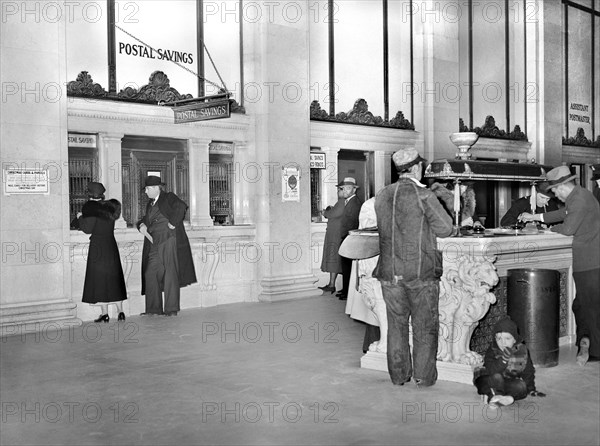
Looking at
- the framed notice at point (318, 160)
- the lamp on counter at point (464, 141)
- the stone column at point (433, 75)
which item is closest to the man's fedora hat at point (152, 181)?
the framed notice at point (318, 160)

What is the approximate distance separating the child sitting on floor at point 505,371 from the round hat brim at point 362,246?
1.31 m

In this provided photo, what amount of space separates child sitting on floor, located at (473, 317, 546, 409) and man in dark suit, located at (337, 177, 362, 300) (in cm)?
623

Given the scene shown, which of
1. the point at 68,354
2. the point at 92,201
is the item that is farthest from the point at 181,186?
the point at 68,354

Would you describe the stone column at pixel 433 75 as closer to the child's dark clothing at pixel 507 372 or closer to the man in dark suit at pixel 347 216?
the man in dark suit at pixel 347 216

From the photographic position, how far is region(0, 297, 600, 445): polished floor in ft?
17.4

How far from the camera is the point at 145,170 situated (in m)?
11.3

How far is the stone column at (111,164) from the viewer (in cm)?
1081

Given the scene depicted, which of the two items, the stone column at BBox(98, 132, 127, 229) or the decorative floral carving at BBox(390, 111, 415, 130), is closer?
the stone column at BBox(98, 132, 127, 229)

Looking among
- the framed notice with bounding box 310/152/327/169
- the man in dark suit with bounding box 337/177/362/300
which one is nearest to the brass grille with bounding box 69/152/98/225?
the man in dark suit with bounding box 337/177/362/300

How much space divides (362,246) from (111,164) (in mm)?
5130

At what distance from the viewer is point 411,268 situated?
21.0 feet

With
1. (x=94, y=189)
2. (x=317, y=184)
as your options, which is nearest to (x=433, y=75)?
(x=317, y=184)

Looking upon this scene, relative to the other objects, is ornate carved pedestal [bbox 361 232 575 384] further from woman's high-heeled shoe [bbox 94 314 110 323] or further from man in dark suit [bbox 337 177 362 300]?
man in dark suit [bbox 337 177 362 300]

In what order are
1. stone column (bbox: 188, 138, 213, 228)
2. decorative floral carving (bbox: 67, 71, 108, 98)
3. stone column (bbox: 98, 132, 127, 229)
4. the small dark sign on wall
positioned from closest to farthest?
the small dark sign on wall → decorative floral carving (bbox: 67, 71, 108, 98) → stone column (bbox: 98, 132, 127, 229) → stone column (bbox: 188, 138, 213, 228)
